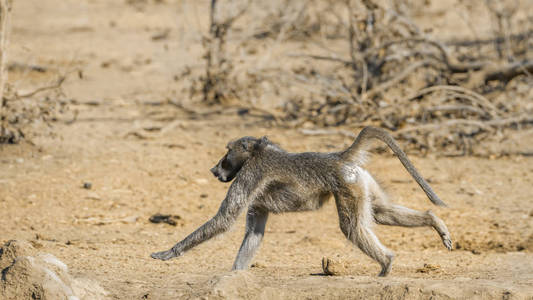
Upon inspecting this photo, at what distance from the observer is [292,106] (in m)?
10.6

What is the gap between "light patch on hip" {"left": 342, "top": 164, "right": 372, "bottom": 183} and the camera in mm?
4766

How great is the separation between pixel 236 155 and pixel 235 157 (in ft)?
0.07

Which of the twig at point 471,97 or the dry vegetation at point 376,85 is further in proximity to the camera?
the dry vegetation at point 376,85

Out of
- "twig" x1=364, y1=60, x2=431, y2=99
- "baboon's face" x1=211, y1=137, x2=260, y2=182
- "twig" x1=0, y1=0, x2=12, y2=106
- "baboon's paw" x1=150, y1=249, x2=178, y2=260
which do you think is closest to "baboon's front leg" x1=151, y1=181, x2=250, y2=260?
"baboon's paw" x1=150, y1=249, x2=178, y2=260

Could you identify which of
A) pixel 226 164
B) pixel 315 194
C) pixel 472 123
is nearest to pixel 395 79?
pixel 472 123

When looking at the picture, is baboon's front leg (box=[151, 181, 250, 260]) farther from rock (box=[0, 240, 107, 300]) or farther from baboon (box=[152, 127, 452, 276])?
rock (box=[0, 240, 107, 300])

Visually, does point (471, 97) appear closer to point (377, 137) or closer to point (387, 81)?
point (387, 81)

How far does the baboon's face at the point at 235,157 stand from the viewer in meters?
5.32

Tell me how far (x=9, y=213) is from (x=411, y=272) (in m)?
4.07

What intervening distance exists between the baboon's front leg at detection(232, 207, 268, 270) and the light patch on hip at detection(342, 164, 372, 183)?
0.78 meters

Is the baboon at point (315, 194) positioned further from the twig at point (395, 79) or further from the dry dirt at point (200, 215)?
the twig at point (395, 79)

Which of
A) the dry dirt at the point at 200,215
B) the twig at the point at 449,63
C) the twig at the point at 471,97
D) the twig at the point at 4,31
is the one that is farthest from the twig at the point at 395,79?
the twig at the point at 4,31

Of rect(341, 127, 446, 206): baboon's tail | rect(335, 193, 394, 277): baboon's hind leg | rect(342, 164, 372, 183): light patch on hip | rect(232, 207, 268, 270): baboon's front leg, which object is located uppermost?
rect(341, 127, 446, 206): baboon's tail

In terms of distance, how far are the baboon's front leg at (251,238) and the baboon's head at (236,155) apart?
15.6 inches
